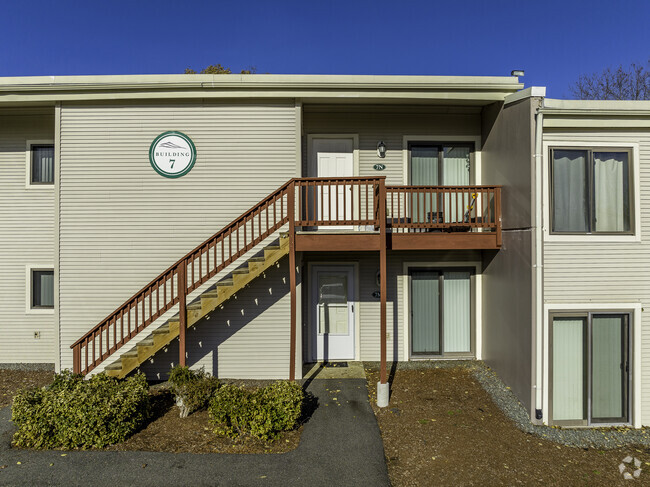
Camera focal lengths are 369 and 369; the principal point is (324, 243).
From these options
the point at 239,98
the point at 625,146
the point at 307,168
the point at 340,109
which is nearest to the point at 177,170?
the point at 239,98

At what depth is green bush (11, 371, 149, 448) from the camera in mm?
5188

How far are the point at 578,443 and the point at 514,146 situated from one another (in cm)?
504

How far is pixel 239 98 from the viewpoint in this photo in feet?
24.6

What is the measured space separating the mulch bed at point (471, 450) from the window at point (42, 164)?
29.1 ft

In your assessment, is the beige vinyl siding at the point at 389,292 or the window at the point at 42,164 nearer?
the beige vinyl siding at the point at 389,292

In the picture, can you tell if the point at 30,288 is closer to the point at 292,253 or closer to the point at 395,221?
the point at 292,253

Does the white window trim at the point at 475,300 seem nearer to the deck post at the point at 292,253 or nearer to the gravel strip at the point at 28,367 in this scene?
the deck post at the point at 292,253

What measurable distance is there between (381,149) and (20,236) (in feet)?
28.1

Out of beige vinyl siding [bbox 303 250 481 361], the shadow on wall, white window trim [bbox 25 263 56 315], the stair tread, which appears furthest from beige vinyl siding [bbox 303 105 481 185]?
white window trim [bbox 25 263 56 315]

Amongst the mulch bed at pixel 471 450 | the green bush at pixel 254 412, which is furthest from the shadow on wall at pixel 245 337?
the mulch bed at pixel 471 450

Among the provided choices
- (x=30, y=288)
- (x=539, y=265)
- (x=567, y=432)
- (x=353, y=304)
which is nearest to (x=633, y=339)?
(x=567, y=432)

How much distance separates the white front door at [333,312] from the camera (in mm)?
8445

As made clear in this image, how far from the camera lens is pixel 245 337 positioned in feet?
24.8

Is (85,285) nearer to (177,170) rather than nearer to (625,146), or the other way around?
(177,170)
